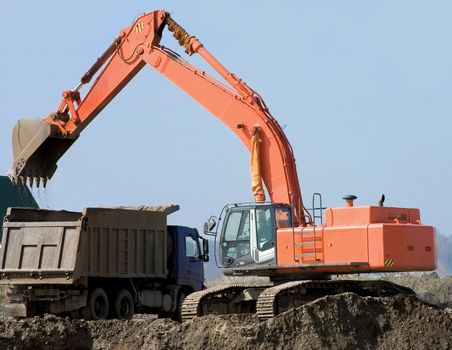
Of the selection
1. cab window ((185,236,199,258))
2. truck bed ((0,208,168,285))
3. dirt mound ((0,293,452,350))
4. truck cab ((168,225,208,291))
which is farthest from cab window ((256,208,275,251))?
cab window ((185,236,199,258))

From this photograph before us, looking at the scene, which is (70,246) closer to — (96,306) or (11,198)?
(96,306)

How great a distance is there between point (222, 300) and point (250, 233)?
1367mm

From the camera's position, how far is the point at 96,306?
72.5 ft

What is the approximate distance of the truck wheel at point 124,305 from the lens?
22672 mm

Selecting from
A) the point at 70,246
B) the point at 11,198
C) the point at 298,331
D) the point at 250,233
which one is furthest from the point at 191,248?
the point at 11,198

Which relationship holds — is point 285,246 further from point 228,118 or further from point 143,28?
point 143,28

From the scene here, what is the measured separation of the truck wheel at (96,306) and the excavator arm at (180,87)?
3856 mm

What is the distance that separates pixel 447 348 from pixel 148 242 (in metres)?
9.95

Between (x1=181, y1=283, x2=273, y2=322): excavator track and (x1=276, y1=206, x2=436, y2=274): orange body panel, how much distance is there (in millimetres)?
990

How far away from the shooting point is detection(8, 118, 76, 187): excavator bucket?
2405 centimetres

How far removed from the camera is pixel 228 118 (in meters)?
20.2

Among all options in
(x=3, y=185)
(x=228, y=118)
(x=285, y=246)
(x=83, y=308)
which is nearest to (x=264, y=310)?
(x=285, y=246)

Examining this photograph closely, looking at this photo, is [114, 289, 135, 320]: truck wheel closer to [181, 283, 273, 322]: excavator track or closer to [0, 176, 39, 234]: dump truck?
[181, 283, 273, 322]: excavator track

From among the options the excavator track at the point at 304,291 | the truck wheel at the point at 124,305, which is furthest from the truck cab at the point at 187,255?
the excavator track at the point at 304,291
